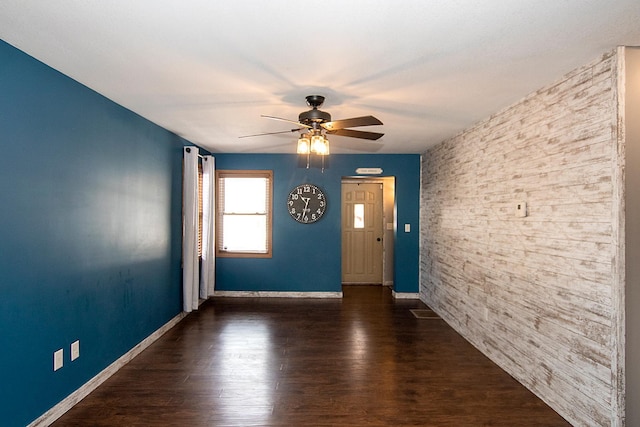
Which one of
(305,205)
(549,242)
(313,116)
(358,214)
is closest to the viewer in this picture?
(549,242)

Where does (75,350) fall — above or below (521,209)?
below

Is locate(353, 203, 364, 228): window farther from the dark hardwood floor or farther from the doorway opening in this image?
the dark hardwood floor

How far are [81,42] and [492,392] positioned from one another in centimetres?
382

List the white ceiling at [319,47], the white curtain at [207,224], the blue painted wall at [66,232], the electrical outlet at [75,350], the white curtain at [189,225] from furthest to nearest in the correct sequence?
1. the white curtain at [207,224]
2. the white curtain at [189,225]
3. the electrical outlet at [75,350]
4. the blue painted wall at [66,232]
5. the white ceiling at [319,47]

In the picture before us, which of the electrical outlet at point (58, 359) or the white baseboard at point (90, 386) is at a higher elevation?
the electrical outlet at point (58, 359)

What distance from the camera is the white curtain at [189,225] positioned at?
15.5 ft

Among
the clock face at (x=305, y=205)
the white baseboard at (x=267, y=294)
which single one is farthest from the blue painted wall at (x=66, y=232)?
the clock face at (x=305, y=205)

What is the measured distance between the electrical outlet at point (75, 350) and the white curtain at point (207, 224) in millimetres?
2567

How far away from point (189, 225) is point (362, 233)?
3.61m

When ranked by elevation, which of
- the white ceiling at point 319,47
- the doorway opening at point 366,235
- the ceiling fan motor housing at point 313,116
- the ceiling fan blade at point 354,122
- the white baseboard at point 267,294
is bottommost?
the white baseboard at point 267,294

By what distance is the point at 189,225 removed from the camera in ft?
15.5

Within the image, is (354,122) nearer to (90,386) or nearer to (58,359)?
(58,359)

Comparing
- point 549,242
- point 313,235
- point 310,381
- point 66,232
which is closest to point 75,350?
point 66,232

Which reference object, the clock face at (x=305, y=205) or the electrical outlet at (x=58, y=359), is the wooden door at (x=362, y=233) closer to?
the clock face at (x=305, y=205)
